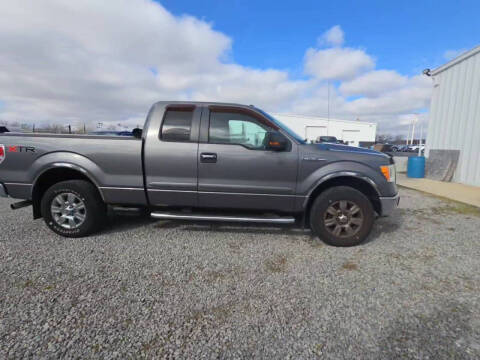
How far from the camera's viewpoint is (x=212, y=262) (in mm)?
2842

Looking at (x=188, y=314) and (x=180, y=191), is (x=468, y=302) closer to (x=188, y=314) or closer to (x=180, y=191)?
(x=188, y=314)

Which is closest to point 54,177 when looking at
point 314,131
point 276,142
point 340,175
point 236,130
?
point 236,130

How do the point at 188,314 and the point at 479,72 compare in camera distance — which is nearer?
the point at 188,314

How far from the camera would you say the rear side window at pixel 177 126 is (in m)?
3.25

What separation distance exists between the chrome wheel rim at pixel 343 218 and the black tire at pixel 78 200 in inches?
128

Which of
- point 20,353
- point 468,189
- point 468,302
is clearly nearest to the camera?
point 20,353

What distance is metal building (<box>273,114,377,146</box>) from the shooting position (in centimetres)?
3148

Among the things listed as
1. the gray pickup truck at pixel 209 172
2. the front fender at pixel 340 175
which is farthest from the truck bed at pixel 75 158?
the front fender at pixel 340 175

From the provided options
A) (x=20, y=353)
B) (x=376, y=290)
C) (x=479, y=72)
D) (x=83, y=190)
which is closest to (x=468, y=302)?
(x=376, y=290)

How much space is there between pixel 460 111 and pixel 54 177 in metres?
11.6

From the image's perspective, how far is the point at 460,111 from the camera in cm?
816

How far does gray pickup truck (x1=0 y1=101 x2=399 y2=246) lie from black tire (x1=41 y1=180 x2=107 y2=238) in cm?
1

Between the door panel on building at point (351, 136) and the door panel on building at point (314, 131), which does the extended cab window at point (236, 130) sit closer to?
the door panel on building at point (314, 131)

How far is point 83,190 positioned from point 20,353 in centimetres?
211
